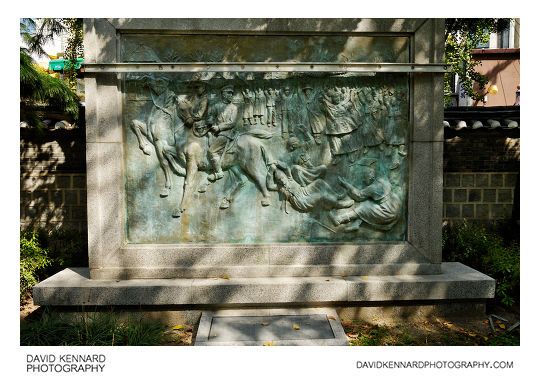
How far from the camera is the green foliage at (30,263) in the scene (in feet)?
16.5

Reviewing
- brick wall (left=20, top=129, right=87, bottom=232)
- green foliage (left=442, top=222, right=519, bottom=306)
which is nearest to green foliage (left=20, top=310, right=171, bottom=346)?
brick wall (left=20, top=129, right=87, bottom=232)

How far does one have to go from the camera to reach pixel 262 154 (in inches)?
177

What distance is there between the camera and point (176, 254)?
4.51 meters

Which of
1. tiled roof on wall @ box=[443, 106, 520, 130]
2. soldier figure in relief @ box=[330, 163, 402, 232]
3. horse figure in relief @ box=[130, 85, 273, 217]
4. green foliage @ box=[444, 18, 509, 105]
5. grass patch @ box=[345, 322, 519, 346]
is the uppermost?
green foliage @ box=[444, 18, 509, 105]

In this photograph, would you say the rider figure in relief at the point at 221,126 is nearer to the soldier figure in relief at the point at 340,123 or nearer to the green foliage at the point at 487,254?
the soldier figure in relief at the point at 340,123

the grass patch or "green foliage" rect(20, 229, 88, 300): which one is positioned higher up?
"green foliage" rect(20, 229, 88, 300)

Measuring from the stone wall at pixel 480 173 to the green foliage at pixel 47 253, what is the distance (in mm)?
6640

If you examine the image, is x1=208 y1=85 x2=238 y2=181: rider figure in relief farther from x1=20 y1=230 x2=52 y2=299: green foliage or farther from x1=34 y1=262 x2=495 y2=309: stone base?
x1=20 y1=230 x2=52 y2=299: green foliage

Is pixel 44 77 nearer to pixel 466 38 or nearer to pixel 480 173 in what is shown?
pixel 480 173

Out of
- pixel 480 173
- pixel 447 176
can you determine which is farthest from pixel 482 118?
pixel 447 176

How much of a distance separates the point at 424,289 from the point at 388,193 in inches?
50.7

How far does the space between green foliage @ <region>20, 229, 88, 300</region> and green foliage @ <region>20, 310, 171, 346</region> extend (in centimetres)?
149

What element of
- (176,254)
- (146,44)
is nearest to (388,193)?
(176,254)

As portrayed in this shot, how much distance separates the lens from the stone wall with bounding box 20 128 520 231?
6.28 metres
